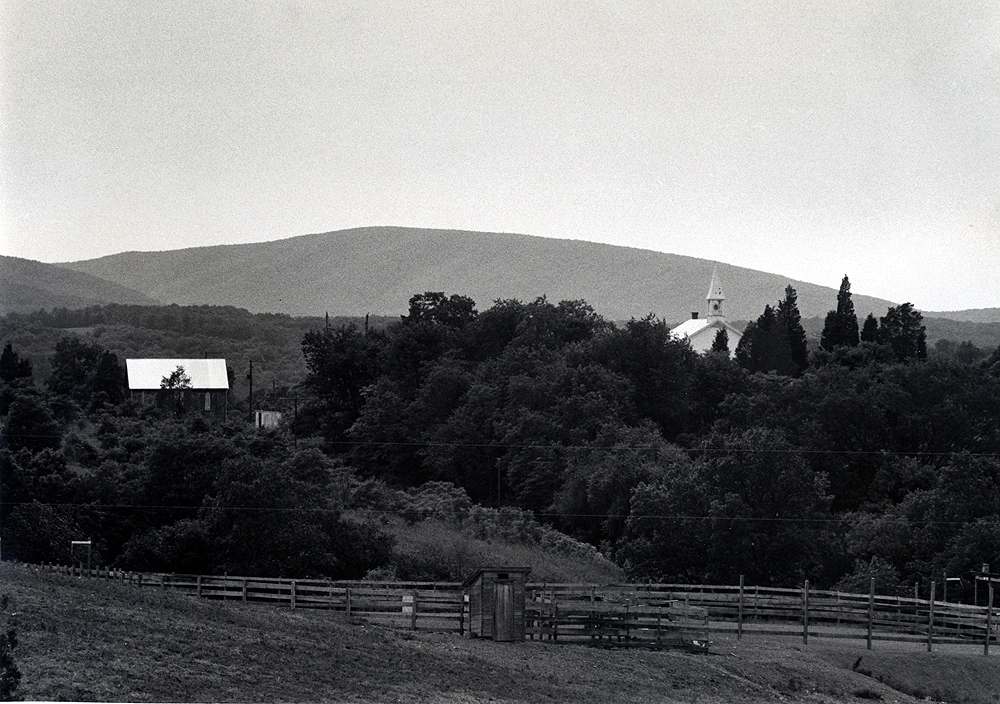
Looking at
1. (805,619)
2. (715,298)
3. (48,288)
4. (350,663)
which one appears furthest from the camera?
(715,298)

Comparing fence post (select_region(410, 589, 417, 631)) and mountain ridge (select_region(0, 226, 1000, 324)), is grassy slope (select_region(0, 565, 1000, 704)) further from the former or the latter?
mountain ridge (select_region(0, 226, 1000, 324))

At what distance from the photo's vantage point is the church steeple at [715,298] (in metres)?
106

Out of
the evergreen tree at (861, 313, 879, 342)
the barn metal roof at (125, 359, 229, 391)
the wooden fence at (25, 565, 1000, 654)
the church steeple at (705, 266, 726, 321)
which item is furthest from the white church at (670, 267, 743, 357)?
Answer: the wooden fence at (25, 565, 1000, 654)

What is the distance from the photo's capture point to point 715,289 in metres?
108

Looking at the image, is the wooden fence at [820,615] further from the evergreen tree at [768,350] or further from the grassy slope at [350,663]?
the evergreen tree at [768,350]

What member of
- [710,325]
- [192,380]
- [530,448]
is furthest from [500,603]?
[710,325]

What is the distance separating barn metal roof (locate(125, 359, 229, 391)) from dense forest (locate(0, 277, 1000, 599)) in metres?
0.95

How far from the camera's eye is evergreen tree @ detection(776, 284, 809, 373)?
76438mm

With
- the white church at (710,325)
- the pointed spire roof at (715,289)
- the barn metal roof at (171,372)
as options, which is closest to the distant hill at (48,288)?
the barn metal roof at (171,372)

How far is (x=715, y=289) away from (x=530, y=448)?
5231 cm

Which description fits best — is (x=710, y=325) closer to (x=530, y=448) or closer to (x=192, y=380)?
(x=530, y=448)

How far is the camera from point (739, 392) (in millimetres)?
67500

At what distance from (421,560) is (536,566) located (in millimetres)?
4516

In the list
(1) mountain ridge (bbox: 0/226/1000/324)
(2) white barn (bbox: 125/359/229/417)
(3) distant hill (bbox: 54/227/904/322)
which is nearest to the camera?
(2) white barn (bbox: 125/359/229/417)
